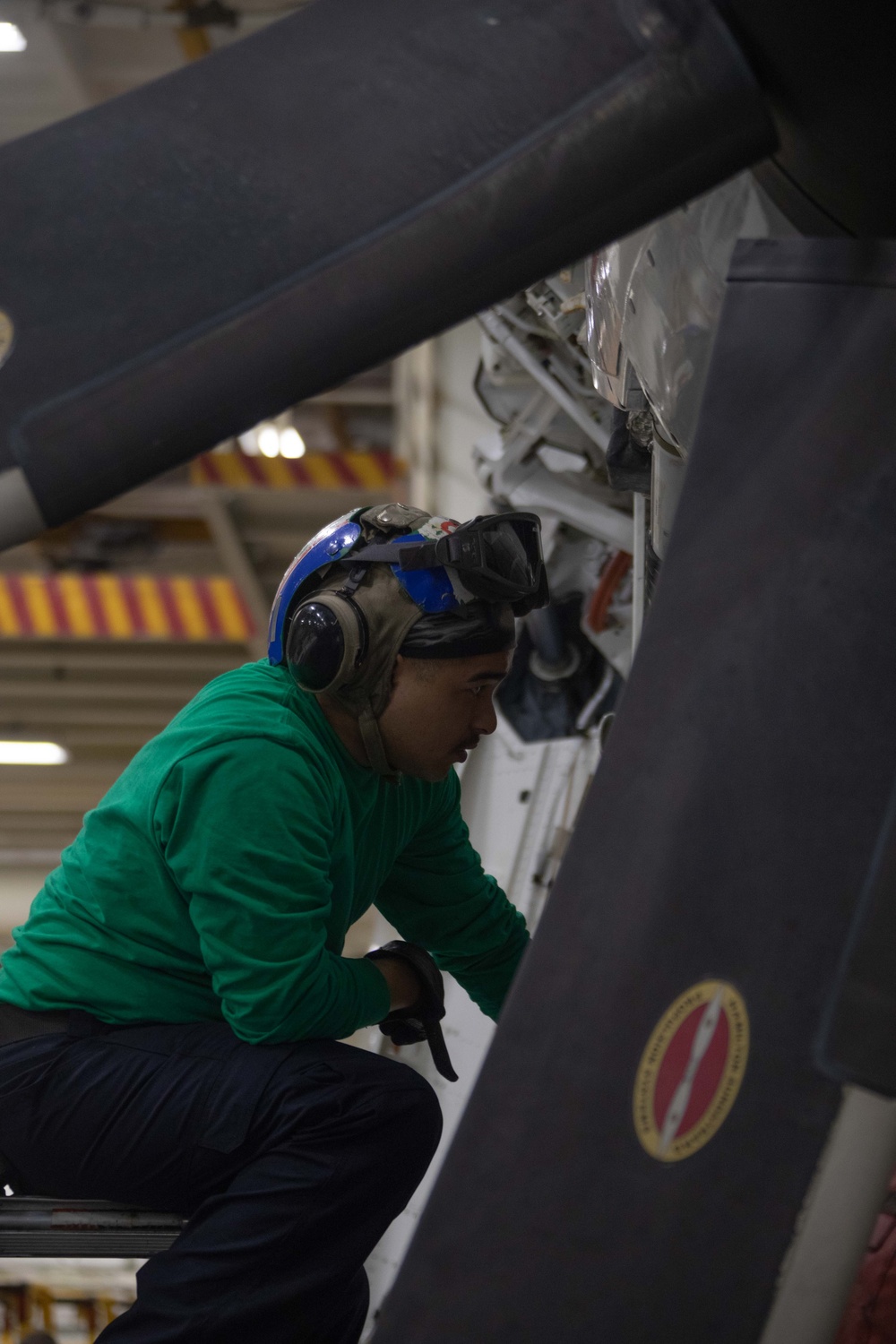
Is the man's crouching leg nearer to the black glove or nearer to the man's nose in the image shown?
the black glove

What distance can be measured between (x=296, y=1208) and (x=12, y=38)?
14.3 ft

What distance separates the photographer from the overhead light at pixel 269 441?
6723mm

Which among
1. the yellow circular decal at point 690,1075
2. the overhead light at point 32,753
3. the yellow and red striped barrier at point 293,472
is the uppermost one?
the yellow and red striped barrier at point 293,472

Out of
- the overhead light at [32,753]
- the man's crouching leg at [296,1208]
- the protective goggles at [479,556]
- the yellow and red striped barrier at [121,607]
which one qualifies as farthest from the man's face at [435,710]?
the overhead light at [32,753]

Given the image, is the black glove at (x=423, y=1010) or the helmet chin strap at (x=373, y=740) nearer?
the helmet chin strap at (x=373, y=740)

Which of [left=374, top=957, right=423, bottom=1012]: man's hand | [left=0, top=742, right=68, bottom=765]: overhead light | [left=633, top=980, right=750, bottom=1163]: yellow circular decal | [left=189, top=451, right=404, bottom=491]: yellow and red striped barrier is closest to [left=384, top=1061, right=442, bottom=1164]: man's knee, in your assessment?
[left=374, top=957, right=423, bottom=1012]: man's hand

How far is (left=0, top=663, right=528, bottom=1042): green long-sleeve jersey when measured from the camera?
1.69 metres

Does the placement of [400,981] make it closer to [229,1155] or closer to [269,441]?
[229,1155]

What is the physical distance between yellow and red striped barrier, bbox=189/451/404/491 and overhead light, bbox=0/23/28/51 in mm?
2090

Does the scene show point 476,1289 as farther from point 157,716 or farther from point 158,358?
point 157,716

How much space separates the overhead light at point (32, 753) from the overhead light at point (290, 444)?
3.04m

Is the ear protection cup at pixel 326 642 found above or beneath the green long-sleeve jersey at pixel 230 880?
above

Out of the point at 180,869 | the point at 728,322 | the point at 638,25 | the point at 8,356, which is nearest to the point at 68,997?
the point at 180,869

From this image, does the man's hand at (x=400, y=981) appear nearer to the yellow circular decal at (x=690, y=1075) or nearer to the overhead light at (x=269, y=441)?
the yellow circular decal at (x=690, y=1075)
